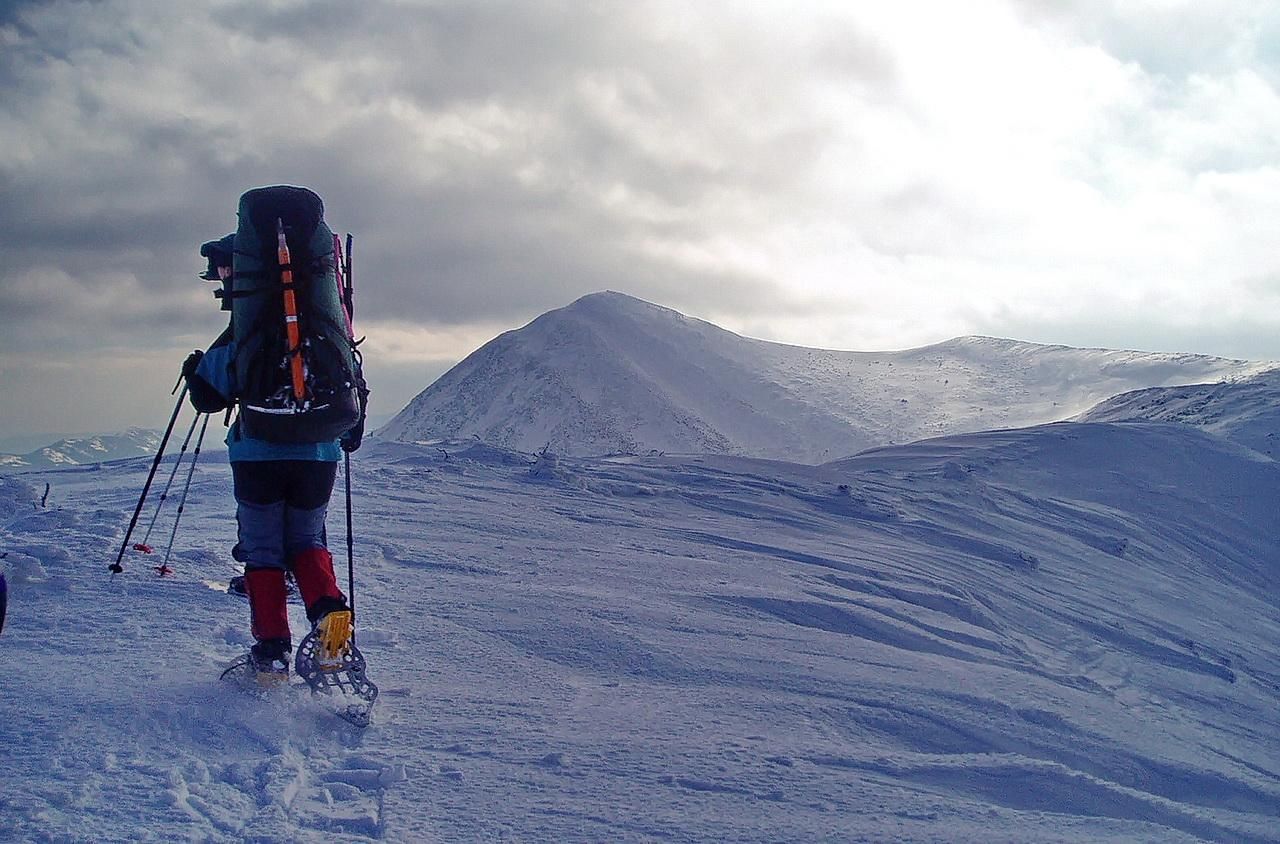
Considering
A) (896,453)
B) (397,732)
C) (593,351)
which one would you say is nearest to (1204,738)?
(397,732)

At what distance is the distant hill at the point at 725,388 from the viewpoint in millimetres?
41000

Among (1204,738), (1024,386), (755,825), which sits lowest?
(1204,738)

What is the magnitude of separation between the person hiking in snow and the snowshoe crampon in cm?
3

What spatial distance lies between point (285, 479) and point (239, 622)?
47.2 inches

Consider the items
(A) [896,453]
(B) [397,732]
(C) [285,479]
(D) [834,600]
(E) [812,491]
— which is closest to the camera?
(B) [397,732]

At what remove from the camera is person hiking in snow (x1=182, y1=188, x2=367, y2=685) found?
3.54 metres

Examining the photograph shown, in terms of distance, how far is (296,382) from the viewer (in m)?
3.49

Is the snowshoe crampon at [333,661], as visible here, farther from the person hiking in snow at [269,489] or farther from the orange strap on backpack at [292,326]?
the orange strap on backpack at [292,326]

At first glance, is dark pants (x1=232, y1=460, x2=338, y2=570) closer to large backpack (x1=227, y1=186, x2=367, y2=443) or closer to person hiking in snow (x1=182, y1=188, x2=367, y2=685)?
person hiking in snow (x1=182, y1=188, x2=367, y2=685)

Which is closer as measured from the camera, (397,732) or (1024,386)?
(397,732)

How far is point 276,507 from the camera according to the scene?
3.67 metres

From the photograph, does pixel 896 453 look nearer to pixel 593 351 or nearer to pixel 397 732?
pixel 397 732

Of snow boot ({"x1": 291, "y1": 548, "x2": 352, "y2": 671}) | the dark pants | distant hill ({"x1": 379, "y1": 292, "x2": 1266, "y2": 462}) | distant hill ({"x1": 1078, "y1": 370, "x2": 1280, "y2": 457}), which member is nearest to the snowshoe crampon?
snow boot ({"x1": 291, "y1": 548, "x2": 352, "y2": 671})

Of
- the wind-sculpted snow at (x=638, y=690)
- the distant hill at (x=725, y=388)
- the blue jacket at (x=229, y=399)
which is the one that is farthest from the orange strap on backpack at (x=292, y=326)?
the distant hill at (x=725, y=388)
